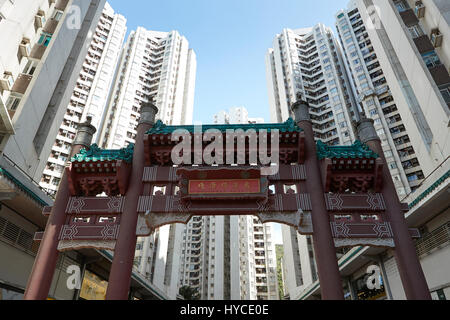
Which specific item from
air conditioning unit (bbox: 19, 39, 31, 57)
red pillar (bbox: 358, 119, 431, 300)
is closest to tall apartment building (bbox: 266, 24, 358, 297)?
red pillar (bbox: 358, 119, 431, 300)

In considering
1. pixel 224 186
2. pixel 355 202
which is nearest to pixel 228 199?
pixel 224 186

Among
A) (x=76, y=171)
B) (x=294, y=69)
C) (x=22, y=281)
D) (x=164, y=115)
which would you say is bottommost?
(x=22, y=281)

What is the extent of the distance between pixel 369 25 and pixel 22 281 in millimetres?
37238

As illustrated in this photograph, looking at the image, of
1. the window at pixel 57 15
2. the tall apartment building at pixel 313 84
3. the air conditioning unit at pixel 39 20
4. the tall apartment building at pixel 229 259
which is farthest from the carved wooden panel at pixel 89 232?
the tall apartment building at pixel 229 259

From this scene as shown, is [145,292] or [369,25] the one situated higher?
[369,25]

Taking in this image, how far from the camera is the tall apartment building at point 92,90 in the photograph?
164ft

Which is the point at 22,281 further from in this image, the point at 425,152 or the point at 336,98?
the point at 336,98

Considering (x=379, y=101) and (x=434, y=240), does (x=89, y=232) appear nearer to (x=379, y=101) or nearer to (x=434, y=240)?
(x=434, y=240)

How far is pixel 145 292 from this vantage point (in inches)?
1056

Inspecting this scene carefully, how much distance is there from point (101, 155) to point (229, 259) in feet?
204

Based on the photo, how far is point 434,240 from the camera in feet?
48.7

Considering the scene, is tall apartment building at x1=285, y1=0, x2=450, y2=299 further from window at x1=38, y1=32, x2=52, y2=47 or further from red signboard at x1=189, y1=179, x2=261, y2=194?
window at x1=38, y1=32, x2=52, y2=47
